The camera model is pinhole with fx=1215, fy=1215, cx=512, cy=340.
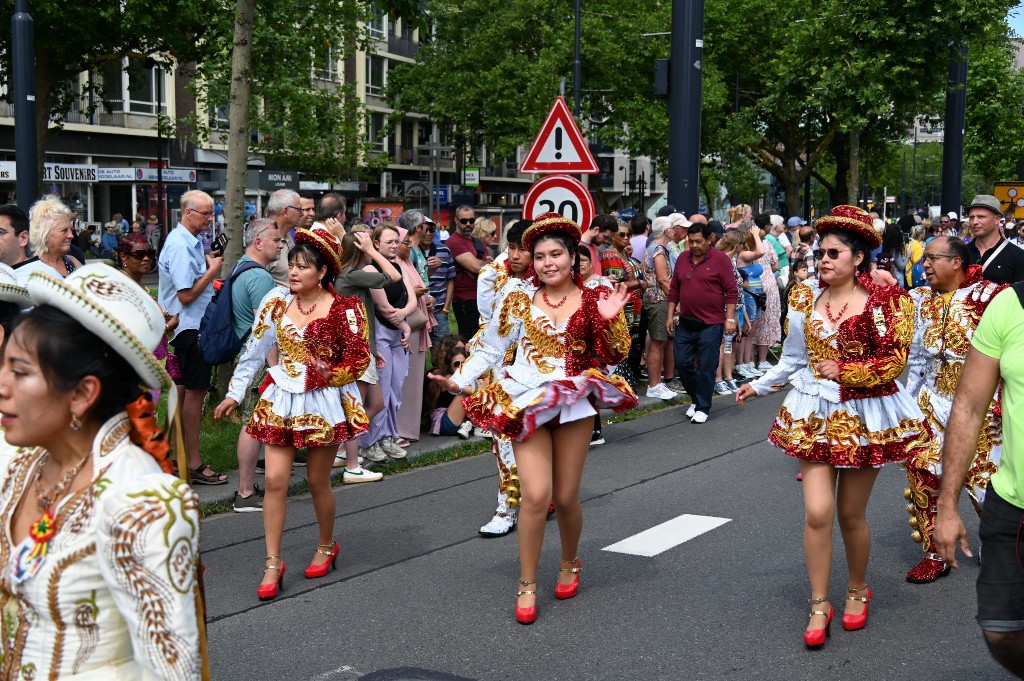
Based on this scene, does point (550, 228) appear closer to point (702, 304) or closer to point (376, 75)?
point (702, 304)

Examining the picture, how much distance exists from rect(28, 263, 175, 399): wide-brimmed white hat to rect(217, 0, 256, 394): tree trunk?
25.1 ft

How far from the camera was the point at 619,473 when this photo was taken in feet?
30.3

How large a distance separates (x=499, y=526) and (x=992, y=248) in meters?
3.88

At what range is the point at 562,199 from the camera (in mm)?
10844

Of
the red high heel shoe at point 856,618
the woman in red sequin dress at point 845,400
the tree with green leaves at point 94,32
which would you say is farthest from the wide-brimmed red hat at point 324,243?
the tree with green leaves at point 94,32

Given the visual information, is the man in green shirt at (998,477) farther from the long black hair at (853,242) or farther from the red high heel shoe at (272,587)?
the red high heel shoe at (272,587)

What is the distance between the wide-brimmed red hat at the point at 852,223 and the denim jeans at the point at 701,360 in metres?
6.26

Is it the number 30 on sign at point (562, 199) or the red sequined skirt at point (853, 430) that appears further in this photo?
the number 30 on sign at point (562, 199)

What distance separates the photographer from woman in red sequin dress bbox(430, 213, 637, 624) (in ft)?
18.6

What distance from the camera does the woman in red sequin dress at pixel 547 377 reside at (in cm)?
566

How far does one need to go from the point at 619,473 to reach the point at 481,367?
3.59 meters

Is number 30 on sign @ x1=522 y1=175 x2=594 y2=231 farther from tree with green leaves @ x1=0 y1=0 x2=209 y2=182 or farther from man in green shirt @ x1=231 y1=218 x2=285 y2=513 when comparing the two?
tree with green leaves @ x1=0 y1=0 x2=209 y2=182

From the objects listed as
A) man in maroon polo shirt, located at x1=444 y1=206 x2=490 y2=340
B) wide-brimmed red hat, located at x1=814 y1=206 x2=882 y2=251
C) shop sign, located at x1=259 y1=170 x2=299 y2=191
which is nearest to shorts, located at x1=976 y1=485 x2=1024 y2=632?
wide-brimmed red hat, located at x1=814 y1=206 x2=882 y2=251

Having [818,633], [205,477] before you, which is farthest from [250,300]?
[818,633]
